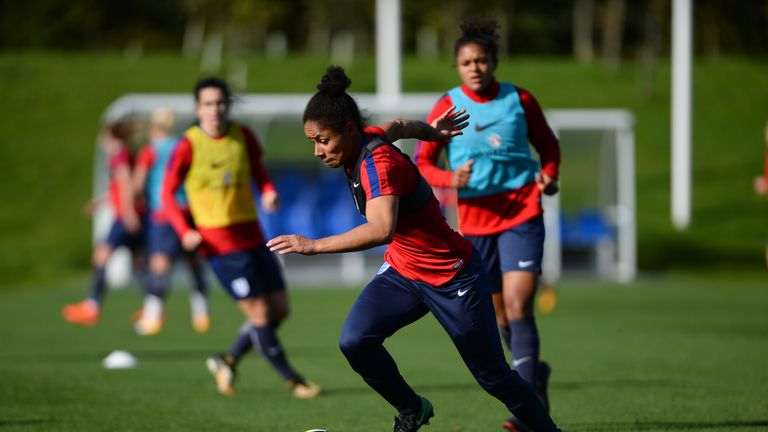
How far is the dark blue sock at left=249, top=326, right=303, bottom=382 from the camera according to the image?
329 inches

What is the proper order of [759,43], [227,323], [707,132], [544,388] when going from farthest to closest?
[759,43]
[707,132]
[227,323]
[544,388]

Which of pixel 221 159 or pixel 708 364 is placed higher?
pixel 221 159

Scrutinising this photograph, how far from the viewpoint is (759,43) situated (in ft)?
157

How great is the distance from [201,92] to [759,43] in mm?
43660

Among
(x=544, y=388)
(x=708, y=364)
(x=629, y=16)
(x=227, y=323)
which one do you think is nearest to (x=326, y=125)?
(x=544, y=388)

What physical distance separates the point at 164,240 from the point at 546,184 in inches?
305

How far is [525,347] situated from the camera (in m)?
6.58

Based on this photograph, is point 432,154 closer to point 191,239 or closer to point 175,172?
point 191,239

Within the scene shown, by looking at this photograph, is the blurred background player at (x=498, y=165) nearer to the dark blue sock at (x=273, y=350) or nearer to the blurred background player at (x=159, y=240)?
the dark blue sock at (x=273, y=350)

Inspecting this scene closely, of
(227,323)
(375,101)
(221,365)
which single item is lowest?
(227,323)

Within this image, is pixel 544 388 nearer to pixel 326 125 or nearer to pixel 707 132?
pixel 326 125

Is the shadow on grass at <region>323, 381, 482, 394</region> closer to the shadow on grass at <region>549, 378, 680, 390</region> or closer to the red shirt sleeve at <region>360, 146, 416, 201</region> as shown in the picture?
the shadow on grass at <region>549, 378, 680, 390</region>

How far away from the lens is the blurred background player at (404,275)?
517cm

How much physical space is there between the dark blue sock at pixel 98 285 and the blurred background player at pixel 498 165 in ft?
25.7
